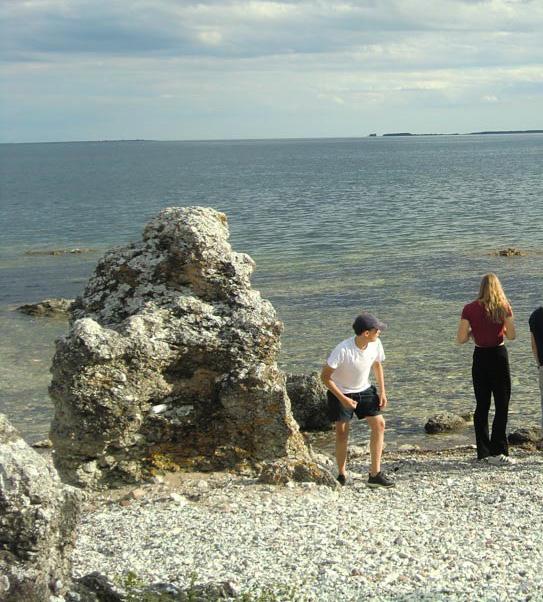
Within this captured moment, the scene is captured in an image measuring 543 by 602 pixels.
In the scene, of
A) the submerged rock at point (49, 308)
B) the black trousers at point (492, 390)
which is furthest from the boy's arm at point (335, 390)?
the submerged rock at point (49, 308)

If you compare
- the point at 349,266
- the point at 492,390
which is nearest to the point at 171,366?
the point at 492,390

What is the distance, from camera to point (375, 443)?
11570 millimetres

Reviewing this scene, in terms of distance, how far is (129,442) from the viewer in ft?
35.3

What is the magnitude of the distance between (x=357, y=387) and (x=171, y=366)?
231cm

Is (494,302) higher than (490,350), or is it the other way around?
(494,302)

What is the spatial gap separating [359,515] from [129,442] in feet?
9.58

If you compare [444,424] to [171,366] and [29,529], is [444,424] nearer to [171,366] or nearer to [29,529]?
[171,366]

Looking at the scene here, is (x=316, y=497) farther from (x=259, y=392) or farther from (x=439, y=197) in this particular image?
(x=439, y=197)

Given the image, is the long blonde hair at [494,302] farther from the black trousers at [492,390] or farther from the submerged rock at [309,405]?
the submerged rock at [309,405]

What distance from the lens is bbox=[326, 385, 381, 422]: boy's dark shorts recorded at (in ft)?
37.6

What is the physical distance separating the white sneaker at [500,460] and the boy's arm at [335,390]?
2668 millimetres

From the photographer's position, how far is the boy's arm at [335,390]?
11.3 metres

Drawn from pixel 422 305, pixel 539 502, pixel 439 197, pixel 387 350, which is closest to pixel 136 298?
pixel 539 502

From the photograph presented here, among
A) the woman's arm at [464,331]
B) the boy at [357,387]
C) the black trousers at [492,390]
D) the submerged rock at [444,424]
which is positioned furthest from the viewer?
the submerged rock at [444,424]
